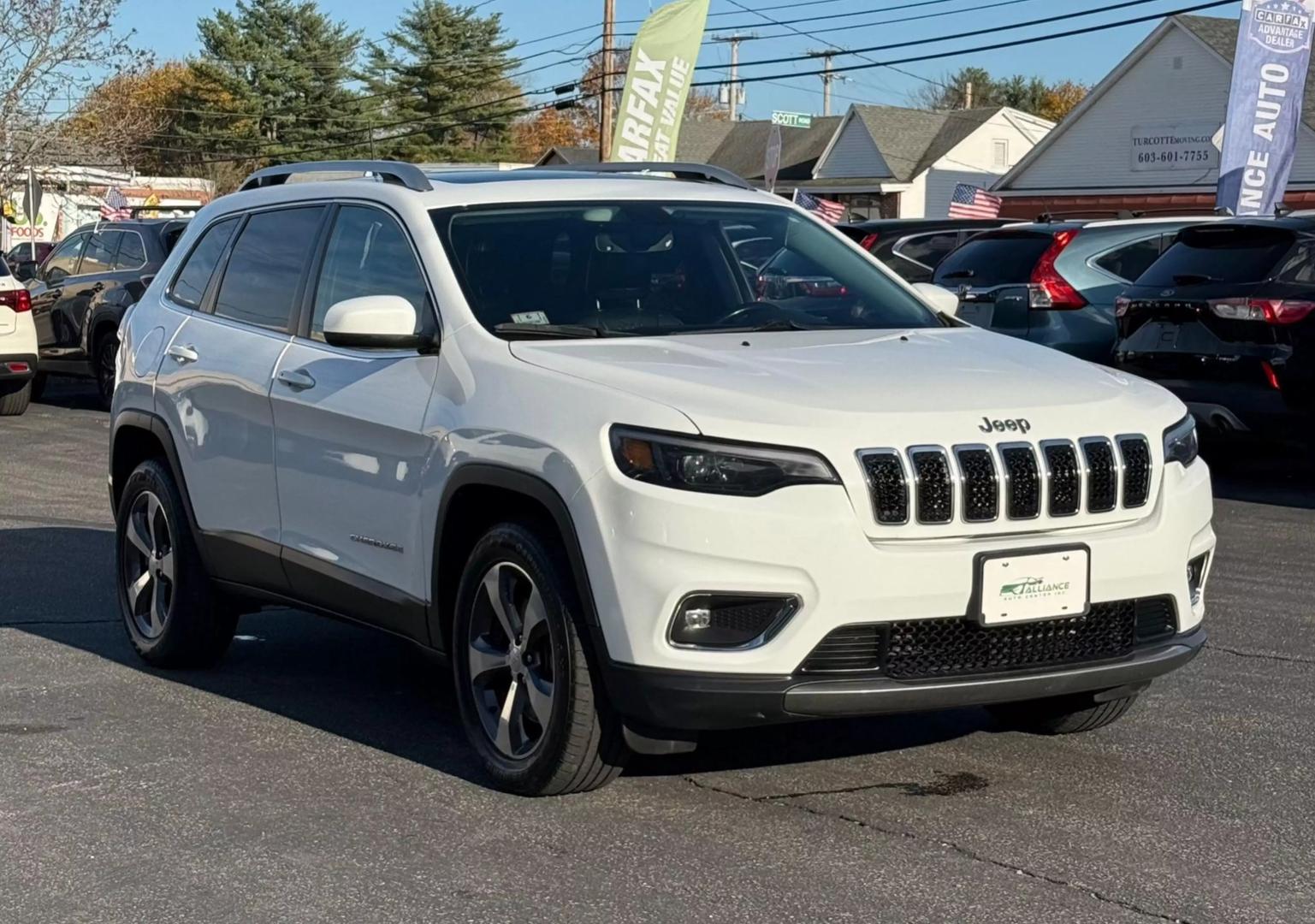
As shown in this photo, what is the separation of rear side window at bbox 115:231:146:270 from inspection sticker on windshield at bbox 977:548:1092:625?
14.4m

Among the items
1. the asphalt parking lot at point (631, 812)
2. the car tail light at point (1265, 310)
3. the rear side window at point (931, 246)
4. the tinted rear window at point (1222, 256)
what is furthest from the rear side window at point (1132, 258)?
the asphalt parking lot at point (631, 812)

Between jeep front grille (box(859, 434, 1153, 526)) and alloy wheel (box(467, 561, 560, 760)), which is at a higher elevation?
jeep front grille (box(859, 434, 1153, 526))

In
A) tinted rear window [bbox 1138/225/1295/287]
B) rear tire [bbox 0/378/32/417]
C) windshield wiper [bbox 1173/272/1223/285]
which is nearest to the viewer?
tinted rear window [bbox 1138/225/1295/287]

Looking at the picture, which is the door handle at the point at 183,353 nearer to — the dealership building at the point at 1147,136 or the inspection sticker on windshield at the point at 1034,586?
the inspection sticker on windshield at the point at 1034,586

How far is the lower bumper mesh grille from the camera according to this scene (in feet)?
15.6

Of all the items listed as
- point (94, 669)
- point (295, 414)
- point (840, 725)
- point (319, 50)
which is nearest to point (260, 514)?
point (295, 414)

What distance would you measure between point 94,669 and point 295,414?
157cm

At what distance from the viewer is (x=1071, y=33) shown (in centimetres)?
3912

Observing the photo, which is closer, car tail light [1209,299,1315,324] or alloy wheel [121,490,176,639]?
alloy wheel [121,490,176,639]

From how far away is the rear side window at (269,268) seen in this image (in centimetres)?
653

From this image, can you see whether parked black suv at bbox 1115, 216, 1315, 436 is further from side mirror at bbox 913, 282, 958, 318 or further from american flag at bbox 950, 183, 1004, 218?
american flag at bbox 950, 183, 1004, 218

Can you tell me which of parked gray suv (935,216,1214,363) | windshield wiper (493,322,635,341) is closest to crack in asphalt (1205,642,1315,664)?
windshield wiper (493,322,635,341)

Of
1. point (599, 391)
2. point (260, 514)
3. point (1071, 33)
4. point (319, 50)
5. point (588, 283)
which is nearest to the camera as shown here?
point (599, 391)

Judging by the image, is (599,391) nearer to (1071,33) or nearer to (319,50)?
(1071,33)
